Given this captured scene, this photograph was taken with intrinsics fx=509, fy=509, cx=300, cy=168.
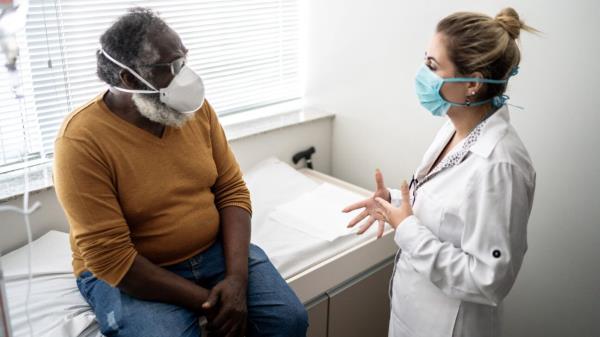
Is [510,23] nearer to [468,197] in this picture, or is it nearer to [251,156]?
[468,197]

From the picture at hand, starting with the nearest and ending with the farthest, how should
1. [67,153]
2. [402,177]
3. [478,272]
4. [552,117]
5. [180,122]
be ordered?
1. [478,272]
2. [67,153]
3. [180,122]
4. [552,117]
5. [402,177]

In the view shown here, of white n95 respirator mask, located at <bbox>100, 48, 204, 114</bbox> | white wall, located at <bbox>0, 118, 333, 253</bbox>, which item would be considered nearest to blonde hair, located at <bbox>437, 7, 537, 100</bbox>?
white n95 respirator mask, located at <bbox>100, 48, 204, 114</bbox>

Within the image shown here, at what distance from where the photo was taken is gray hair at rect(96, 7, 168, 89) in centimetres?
133

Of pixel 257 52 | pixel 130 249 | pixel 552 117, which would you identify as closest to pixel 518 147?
pixel 552 117

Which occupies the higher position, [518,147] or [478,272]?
[518,147]

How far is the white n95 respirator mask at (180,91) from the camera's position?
1.36 m

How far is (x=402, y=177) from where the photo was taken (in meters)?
2.29

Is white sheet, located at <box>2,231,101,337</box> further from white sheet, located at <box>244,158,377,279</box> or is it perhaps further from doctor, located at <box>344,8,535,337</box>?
doctor, located at <box>344,8,535,337</box>

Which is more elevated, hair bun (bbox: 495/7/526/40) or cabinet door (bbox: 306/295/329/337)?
hair bun (bbox: 495/7/526/40)

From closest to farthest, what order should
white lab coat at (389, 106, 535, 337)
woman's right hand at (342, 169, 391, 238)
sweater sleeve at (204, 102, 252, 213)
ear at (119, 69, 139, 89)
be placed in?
1. white lab coat at (389, 106, 535, 337)
2. ear at (119, 69, 139, 89)
3. woman's right hand at (342, 169, 391, 238)
4. sweater sleeve at (204, 102, 252, 213)

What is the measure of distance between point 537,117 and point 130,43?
136cm

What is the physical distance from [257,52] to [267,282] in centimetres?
138

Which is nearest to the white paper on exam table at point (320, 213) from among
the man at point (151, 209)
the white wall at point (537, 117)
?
the white wall at point (537, 117)

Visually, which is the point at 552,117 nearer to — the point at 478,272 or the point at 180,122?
the point at 478,272
